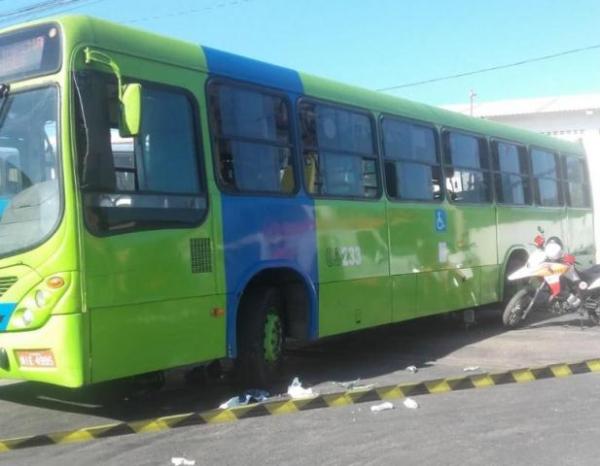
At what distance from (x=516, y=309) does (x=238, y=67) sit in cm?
630

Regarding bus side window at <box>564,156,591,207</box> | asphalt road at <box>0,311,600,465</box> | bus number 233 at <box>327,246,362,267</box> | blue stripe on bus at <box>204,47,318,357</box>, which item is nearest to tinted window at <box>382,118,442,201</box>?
bus number 233 at <box>327,246,362,267</box>

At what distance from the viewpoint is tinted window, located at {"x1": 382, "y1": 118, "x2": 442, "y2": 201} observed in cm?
887

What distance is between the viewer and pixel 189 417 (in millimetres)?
5723

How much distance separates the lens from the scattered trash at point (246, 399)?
6.32 m

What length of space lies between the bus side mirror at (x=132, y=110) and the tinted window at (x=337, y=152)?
252 centimetres

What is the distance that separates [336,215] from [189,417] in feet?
9.82

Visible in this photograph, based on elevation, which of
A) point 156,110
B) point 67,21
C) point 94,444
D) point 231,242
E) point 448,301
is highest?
point 67,21

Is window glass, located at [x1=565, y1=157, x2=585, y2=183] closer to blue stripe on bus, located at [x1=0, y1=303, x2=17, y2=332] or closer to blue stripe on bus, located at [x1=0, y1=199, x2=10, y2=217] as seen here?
blue stripe on bus, located at [x1=0, y1=199, x2=10, y2=217]

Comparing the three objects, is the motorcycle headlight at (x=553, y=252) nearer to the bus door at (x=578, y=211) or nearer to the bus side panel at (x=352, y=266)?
the bus door at (x=578, y=211)

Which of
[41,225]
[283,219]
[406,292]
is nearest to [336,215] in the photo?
[283,219]

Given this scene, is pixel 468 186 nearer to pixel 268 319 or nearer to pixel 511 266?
pixel 511 266

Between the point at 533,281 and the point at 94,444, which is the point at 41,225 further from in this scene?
the point at 533,281

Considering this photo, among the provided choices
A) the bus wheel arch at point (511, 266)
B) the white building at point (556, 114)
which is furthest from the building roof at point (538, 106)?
the bus wheel arch at point (511, 266)

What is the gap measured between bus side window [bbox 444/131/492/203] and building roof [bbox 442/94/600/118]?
2561 centimetres
